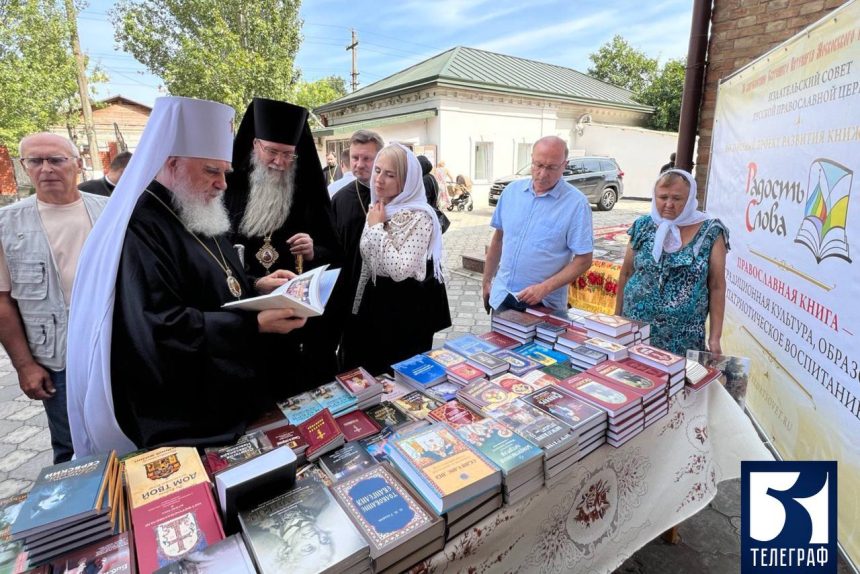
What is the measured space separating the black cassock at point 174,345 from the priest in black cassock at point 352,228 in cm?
109

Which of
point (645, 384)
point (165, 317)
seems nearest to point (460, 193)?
point (645, 384)

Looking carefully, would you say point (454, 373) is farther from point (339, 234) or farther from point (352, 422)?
point (339, 234)

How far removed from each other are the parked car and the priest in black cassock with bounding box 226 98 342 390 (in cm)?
1209

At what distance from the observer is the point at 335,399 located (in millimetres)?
1664

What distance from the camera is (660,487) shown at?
185 centimetres

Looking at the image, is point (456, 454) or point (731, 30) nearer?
point (456, 454)

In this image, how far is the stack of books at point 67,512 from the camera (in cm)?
96

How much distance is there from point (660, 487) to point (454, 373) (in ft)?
3.28

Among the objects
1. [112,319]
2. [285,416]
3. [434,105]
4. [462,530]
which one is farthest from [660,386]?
[434,105]

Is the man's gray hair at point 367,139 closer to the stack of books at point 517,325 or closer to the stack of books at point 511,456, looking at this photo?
the stack of books at point 517,325

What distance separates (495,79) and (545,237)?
16514 mm

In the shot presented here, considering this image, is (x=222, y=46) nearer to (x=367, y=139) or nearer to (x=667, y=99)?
(x=367, y=139)

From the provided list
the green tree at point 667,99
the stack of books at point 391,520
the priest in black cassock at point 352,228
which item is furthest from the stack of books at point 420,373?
the green tree at point 667,99

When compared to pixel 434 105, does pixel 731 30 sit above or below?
below
